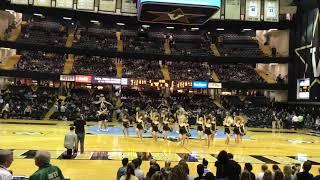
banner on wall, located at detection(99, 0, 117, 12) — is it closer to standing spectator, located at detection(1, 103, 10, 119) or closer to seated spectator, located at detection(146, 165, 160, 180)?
standing spectator, located at detection(1, 103, 10, 119)

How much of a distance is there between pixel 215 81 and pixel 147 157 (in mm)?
33143

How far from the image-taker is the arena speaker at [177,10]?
1959 cm

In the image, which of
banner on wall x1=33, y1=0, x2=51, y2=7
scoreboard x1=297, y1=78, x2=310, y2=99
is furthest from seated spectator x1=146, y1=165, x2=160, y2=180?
scoreboard x1=297, y1=78, x2=310, y2=99

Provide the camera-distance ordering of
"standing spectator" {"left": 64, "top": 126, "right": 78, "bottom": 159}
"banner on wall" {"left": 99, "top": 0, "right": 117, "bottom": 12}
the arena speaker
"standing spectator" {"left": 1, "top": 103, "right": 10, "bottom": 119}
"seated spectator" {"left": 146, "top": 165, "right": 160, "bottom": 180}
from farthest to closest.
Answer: "banner on wall" {"left": 99, "top": 0, "right": 117, "bottom": 12}, "standing spectator" {"left": 1, "top": 103, "right": 10, "bottom": 119}, the arena speaker, "standing spectator" {"left": 64, "top": 126, "right": 78, "bottom": 159}, "seated spectator" {"left": 146, "top": 165, "right": 160, "bottom": 180}

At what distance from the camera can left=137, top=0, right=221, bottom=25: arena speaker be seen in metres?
19.6

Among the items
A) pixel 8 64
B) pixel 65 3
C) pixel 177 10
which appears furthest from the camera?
pixel 8 64

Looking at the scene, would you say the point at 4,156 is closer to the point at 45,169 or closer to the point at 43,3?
the point at 45,169

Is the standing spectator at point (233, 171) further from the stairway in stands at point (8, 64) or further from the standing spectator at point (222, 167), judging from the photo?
the stairway in stands at point (8, 64)

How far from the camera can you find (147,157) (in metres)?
17.4

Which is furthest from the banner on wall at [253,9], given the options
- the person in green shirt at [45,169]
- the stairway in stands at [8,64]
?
the person in green shirt at [45,169]

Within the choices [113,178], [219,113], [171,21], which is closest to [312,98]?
[219,113]

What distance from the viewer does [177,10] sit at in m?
20.8

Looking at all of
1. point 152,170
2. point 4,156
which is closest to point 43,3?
point 152,170

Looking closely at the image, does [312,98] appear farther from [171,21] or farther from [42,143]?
[42,143]
